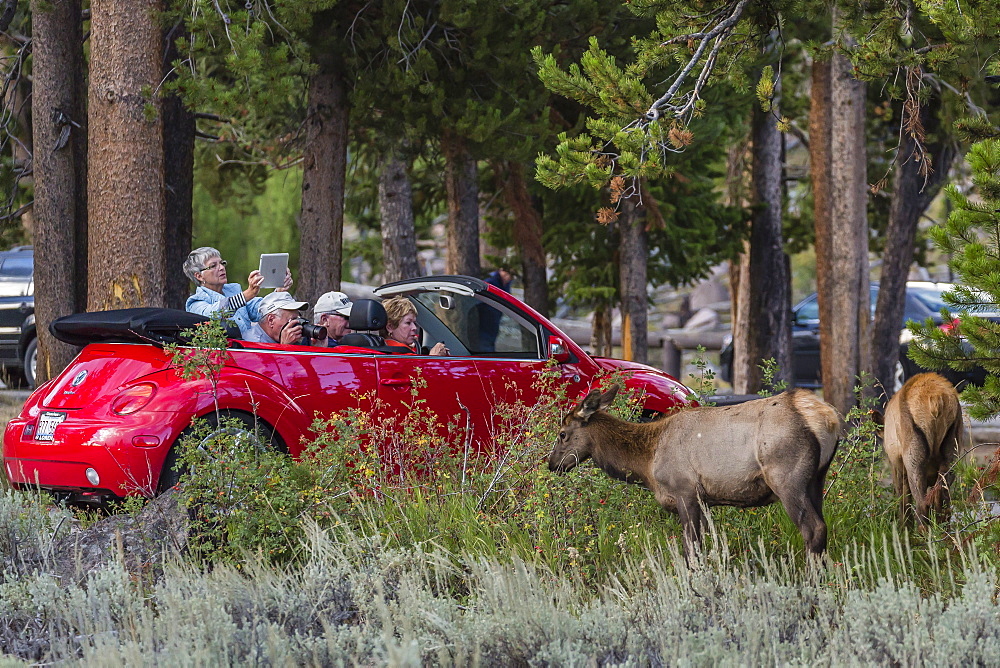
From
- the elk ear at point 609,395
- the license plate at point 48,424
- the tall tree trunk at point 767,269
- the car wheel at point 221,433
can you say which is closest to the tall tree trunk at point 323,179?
the car wheel at point 221,433

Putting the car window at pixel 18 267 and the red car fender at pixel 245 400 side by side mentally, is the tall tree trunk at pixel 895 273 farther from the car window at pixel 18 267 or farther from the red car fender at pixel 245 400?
the car window at pixel 18 267

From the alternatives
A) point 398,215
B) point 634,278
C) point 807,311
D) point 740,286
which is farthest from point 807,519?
point 740,286

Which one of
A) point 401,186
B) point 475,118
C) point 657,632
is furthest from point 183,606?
point 401,186

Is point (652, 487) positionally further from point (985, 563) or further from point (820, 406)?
point (985, 563)

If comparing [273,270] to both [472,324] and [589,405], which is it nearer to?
[472,324]

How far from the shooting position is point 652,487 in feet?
21.0

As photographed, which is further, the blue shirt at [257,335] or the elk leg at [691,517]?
the blue shirt at [257,335]

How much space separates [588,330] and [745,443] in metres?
20.7

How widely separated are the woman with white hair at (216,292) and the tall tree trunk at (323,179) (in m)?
3.73

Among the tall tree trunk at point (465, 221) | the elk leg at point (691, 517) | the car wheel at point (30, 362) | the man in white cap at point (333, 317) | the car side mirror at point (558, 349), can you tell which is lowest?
the car wheel at point (30, 362)

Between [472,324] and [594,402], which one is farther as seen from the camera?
[472,324]

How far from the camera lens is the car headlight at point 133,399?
7.36m

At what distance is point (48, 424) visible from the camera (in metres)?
7.58

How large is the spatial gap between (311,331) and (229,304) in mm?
631
